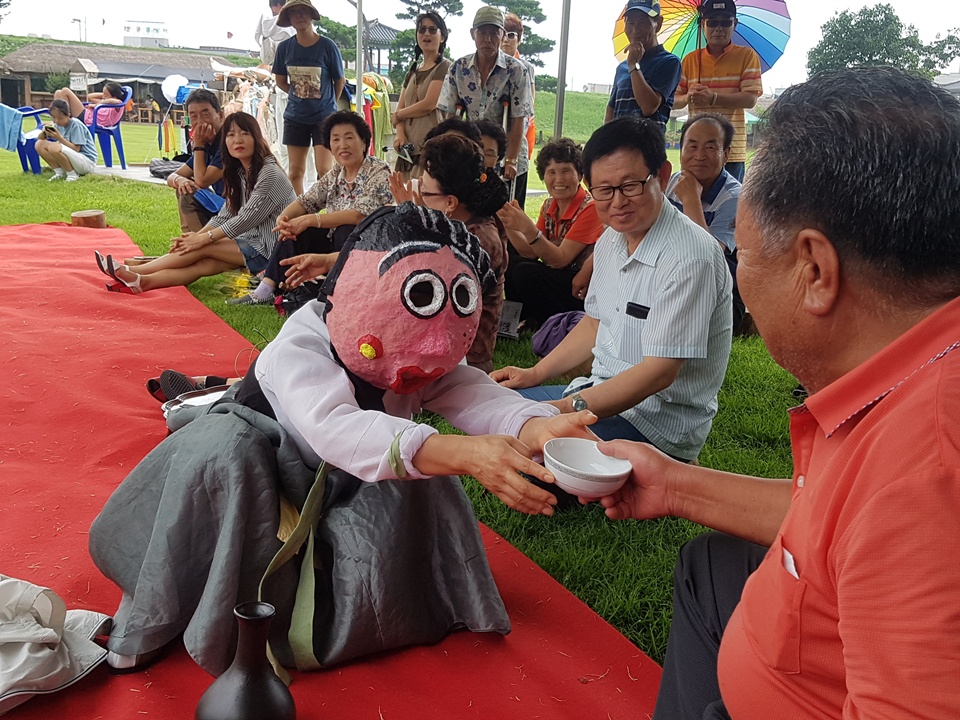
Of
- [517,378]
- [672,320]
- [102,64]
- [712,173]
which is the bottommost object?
[517,378]

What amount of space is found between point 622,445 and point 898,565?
0.91 metres

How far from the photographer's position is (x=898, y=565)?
0.78m

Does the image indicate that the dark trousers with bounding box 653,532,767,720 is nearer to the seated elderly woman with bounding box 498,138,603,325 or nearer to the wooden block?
the seated elderly woman with bounding box 498,138,603,325

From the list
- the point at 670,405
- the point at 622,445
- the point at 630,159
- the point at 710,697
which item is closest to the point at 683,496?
the point at 622,445

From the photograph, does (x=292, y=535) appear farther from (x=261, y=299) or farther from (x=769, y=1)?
(x=769, y=1)

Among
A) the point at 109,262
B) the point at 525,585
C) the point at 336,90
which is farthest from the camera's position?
the point at 336,90

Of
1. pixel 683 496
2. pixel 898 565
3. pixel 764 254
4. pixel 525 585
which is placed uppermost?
pixel 764 254

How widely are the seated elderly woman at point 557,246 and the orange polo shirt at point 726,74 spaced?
0.91 meters

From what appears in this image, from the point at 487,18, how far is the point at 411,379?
4.17 meters

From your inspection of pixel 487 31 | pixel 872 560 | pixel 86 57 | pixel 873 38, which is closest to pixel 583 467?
pixel 872 560

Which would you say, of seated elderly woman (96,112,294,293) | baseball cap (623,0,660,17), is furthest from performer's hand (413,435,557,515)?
seated elderly woman (96,112,294,293)

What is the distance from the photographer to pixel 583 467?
1.63 metres

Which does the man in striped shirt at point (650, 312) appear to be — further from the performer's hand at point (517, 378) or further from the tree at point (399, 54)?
the tree at point (399, 54)

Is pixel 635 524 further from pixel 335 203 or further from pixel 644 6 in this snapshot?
pixel 335 203
